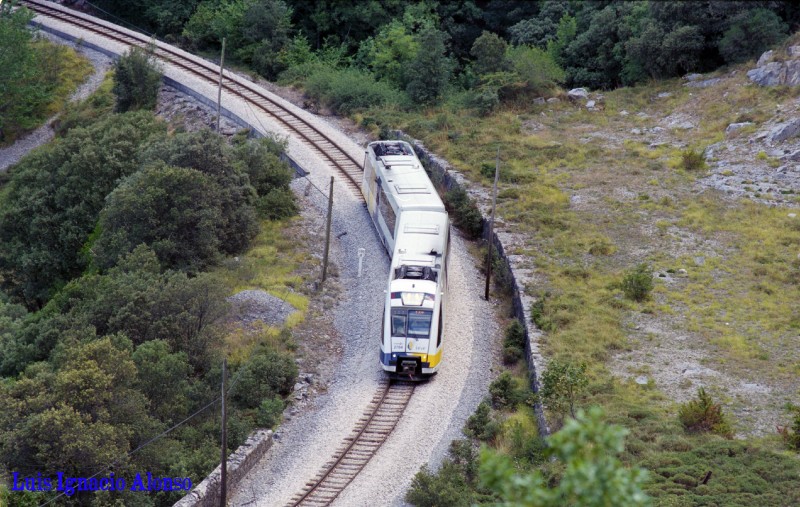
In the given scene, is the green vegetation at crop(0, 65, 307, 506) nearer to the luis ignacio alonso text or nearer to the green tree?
the green tree

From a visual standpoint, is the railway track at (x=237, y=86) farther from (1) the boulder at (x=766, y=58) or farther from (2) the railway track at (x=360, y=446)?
(1) the boulder at (x=766, y=58)

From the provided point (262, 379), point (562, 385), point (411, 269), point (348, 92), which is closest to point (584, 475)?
point (562, 385)

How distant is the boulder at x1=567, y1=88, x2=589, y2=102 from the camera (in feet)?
183

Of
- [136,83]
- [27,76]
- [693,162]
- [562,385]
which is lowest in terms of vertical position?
[562,385]

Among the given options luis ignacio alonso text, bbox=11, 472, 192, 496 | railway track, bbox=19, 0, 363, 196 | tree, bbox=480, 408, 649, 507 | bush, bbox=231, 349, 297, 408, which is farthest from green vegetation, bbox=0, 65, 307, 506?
tree, bbox=480, 408, 649, 507

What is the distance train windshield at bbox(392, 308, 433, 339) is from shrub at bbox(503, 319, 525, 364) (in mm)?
3831

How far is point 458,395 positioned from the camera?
29.8 metres

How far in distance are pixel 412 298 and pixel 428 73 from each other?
29070mm

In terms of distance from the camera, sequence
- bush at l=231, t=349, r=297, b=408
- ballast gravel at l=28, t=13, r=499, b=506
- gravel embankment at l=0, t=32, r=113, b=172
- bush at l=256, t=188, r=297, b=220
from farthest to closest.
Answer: gravel embankment at l=0, t=32, r=113, b=172, bush at l=256, t=188, r=297, b=220, bush at l=231, t=349, r=297, b=408, ballast gravel at l=28, t=13, r=499, b=506

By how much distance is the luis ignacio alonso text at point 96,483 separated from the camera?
24234 millimetres

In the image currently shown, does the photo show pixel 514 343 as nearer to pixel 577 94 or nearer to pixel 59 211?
pixel 59 211

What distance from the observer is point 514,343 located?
108ft

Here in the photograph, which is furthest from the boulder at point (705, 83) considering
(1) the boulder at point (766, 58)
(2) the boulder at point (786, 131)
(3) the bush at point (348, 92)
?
(3) the bush at point (348, 92)

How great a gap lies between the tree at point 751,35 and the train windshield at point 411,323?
32.3 m
